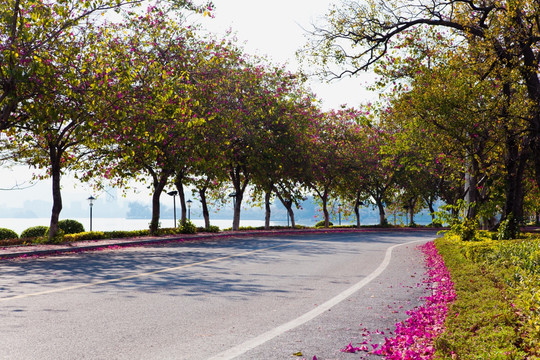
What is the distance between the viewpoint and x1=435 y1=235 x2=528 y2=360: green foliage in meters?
4.45

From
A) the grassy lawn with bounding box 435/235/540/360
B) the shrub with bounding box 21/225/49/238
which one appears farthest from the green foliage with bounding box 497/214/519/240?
the shrub with bounding box 21/225/49/238

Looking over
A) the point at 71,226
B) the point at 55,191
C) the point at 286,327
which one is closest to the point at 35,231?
the point at 71,226

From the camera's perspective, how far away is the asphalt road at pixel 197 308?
5055mm

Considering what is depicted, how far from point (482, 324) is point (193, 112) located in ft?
70.0

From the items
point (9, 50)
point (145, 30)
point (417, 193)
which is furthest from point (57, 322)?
point (417, 193)

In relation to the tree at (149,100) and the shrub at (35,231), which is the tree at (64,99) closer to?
the tree at (149,100)

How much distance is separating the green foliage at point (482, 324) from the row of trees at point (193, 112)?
9.40m

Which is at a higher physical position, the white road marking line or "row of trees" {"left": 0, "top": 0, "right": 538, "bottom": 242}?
"row of trees" {"left": 0, "top": 0, "right": 538, "bottom": 242}

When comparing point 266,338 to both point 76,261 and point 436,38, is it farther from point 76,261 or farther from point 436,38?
point 436,38

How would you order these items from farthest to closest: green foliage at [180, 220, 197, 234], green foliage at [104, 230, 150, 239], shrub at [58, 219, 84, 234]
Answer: green foliage at [180, 220, 197, 234] → shrub at [58, 219, 84, 234] → green foliage at [104, 230, 150, 239]

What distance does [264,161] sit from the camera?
3312 cm

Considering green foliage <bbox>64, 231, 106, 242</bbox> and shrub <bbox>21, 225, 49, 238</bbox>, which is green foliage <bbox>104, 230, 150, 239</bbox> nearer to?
green foliage <bbox>64, 231, 106, 242</bbox>

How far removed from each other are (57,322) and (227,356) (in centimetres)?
267

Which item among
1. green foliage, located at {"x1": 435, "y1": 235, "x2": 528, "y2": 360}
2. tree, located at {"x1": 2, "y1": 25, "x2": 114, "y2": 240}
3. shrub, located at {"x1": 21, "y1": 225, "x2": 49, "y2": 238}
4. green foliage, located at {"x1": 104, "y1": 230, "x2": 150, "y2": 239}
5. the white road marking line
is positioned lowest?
the white road marking line
